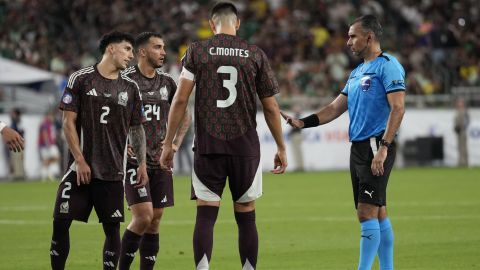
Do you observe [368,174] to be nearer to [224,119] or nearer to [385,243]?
[385,243]

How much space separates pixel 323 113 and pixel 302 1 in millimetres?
27963

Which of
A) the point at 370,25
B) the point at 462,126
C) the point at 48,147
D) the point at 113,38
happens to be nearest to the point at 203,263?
the point at 113,38

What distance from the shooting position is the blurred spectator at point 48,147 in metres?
30.2

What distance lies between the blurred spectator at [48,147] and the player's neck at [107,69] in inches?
788

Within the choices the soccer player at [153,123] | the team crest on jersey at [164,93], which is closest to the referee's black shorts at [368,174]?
the soccer player at [153,123]

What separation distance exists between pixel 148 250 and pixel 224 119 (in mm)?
2186

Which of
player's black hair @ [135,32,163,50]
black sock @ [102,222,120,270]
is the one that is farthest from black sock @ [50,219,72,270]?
player's black hair @ [135,32,163,50]

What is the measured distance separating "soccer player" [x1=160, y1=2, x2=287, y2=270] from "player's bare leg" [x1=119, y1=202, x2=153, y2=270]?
3.58 feet

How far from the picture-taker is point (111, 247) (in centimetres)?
1041

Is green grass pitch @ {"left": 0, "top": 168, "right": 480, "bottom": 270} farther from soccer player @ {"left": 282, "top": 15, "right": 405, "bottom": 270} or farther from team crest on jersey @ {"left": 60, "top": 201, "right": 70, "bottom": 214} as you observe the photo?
team crest on jersey @ {"left": 60, "top": 201, "right": 70, "bottom": 214}

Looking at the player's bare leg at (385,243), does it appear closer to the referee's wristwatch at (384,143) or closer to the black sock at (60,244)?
the referee's wristwatch at (384,143)

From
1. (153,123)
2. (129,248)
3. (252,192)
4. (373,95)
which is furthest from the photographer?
(153,123)

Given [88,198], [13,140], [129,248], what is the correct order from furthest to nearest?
[129,248] → [88,198] → [13,140]

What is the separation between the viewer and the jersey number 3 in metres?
9.70
